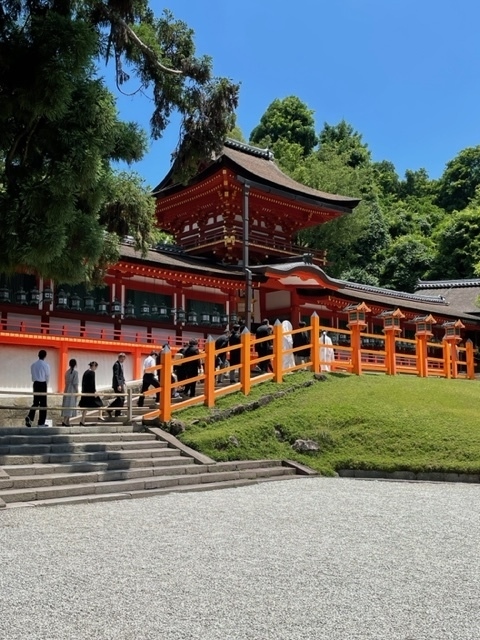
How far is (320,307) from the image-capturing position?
1035 inches

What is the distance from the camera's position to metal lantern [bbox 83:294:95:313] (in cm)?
1886

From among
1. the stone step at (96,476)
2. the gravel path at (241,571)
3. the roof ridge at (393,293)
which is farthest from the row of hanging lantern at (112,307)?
the gravel path at (241,571)

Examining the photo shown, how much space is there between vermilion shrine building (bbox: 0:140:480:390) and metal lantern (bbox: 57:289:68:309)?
0.03 meters

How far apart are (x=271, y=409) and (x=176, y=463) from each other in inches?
119

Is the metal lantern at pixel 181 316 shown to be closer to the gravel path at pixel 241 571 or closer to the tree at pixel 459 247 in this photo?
the gravel path at pixel 241 571

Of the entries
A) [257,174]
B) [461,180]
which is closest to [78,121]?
[257,174]

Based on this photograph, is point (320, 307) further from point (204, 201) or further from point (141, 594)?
point (141, 594)

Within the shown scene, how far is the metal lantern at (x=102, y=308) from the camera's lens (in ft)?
63.1

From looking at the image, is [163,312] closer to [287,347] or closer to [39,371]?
[287,347]

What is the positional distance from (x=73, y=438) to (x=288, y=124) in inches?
1962

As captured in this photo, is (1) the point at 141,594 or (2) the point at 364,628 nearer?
(2) the point at 364,628

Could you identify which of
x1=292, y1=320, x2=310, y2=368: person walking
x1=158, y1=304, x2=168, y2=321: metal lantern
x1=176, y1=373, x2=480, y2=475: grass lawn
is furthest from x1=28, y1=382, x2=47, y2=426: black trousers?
x1=158, y1=304, x2=168, y2=321: metal lantern

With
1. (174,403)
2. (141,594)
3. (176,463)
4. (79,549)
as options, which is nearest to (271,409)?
(174,403)

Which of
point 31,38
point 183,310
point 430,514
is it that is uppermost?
point 31,38
